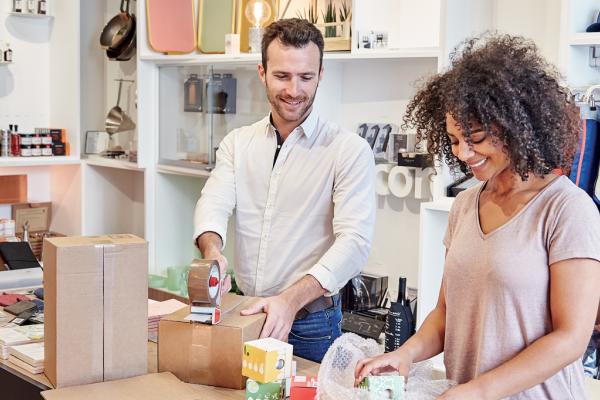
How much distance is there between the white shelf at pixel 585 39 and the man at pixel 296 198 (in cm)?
79

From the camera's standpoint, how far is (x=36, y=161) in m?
4.79

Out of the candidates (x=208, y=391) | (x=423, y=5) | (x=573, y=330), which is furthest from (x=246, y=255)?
(x=423, y=5)

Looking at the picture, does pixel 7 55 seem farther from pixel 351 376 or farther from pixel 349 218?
pixel 351 376

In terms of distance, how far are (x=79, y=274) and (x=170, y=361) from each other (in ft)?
1.03

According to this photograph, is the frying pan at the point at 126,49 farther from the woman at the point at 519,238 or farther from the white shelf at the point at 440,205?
the woman at the point at 519,238

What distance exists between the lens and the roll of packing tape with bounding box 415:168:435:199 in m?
3.51

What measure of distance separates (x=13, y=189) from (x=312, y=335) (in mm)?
3230

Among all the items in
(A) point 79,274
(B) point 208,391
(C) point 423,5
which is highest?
(C) point 423,5

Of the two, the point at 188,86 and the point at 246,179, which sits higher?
the point at 188,86

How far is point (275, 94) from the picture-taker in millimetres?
2479

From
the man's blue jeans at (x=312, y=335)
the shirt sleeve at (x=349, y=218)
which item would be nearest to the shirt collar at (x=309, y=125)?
the shirt sleeve at (x=349, y=218)

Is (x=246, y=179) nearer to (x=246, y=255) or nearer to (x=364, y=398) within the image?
(x=246, y=255)

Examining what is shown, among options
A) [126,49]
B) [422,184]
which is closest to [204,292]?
[422,184]

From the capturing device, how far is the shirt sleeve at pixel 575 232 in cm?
146
